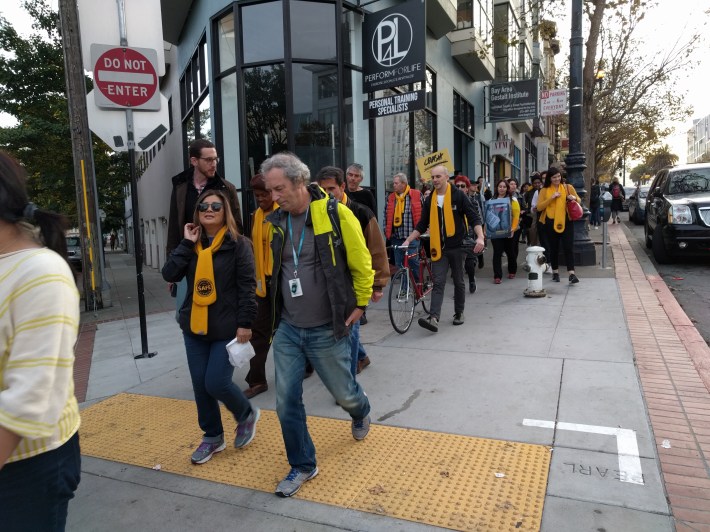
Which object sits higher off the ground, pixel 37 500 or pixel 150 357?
pixel 37 500

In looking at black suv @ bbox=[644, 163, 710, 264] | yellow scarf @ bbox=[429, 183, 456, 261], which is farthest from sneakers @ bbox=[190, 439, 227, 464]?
black suv @ bbox=[644, 163, 710, 264]

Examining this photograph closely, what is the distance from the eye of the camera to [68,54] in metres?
9.17

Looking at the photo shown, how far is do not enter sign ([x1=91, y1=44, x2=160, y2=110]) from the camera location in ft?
18.8

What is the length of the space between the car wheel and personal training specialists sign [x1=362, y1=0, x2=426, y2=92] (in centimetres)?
564

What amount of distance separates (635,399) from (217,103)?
9740 mm

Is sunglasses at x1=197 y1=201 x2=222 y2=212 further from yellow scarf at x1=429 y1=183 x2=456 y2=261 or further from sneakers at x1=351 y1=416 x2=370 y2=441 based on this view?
yellow scarf at x1=429 y1=183 x2=456 y2=261

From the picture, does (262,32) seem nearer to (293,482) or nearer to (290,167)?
(290,167)

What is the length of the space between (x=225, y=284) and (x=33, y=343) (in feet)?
6.21

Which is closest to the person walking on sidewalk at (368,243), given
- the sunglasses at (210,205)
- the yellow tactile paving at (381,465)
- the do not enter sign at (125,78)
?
the yellow tactile paving at (381,465)

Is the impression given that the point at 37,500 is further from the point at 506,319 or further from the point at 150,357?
the point at 506,319

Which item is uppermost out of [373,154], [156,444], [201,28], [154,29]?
[201,28]

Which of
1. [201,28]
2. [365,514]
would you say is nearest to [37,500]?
[365,514]

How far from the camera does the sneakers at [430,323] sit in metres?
6.20

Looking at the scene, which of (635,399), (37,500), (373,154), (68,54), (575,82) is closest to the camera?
(37,500)
